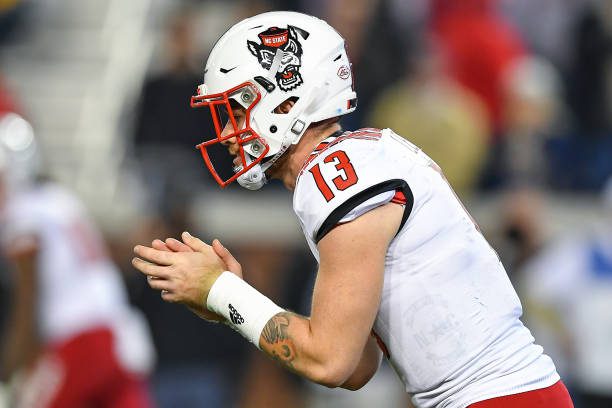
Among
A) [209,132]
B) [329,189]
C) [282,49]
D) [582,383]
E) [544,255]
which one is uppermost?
[282,49]

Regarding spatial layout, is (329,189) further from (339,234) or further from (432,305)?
(432,305)

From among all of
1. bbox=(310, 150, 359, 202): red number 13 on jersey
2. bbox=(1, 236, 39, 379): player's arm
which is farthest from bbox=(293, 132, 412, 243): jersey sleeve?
bbox=(1, 236, 39, 379): player's arm

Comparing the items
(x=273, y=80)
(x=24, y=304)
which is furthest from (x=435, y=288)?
(x=24, y=304)

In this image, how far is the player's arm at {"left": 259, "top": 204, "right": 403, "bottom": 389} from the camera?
3.84 m

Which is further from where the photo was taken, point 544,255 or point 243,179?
point 544,255

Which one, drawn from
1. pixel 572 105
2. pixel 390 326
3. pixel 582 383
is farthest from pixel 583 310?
pixel 390 326

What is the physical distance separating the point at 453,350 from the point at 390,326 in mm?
223

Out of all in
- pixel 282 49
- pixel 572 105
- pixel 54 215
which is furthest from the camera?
pixel 572 105

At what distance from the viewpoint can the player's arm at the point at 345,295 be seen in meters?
3.84

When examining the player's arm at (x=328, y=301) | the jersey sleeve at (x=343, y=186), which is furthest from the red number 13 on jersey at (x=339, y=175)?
the player's arm at (x=328, y=301)

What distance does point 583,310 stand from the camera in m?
8.55

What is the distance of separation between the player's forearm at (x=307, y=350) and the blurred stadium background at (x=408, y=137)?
452cm

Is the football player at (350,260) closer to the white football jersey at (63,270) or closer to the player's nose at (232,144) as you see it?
the player's nose at (232,144)

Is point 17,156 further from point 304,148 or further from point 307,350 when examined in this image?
point 307,350
